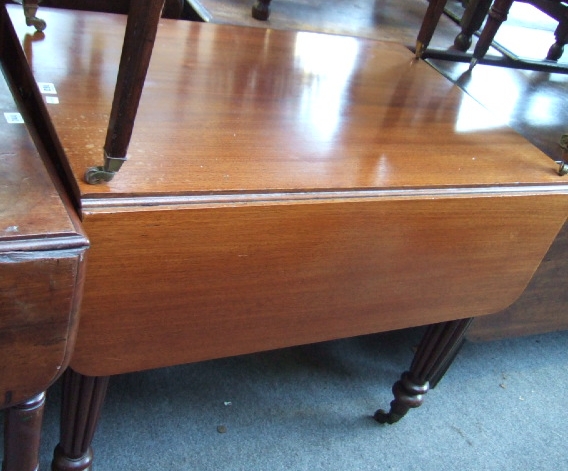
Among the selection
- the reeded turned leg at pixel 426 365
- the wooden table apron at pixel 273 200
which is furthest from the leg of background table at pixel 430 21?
the reeded turned leg at pixel 426 365

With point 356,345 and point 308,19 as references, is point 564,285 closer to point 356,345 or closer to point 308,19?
point 356,345

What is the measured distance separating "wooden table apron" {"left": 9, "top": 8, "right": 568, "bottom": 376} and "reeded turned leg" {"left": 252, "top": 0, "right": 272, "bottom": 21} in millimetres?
343

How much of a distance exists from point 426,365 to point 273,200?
0.62 meters

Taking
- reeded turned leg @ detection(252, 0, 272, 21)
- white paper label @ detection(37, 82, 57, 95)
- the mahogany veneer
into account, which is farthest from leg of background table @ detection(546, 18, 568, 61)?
the mahogany veneer

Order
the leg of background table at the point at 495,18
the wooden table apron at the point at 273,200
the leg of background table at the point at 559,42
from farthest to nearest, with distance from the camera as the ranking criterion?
the leg of background table at the point at 559,42
the leg of background table at the point at 495,18
the wooden table apron at the point at 273,200

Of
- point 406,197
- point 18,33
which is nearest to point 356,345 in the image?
point 406,197

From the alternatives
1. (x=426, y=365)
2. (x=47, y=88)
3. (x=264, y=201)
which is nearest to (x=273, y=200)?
(x=264, y=201)

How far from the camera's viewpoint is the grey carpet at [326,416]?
1.18 metres

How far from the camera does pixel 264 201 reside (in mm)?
731

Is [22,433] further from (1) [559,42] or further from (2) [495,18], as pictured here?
(1) [559,42]

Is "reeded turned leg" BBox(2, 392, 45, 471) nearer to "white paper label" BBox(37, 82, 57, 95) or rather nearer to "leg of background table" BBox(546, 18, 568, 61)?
"white paper label" BBox(37, 82, 57, 95)

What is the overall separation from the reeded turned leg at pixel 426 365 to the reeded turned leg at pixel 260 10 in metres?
0.76

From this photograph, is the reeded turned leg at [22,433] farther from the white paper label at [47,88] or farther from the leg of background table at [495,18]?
the leg of background table at [495,18]

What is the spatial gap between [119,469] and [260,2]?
98cm
